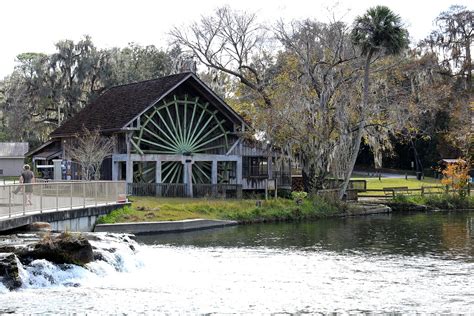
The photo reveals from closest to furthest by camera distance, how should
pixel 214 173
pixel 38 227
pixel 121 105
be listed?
pixel 38 227 → pixel 121 105 → pixel 214 173

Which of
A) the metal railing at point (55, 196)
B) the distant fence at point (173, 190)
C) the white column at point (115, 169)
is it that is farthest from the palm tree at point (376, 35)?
the metal railing at point (55, 196)

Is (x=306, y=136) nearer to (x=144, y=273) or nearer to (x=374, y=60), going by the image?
(x=374, y=60)

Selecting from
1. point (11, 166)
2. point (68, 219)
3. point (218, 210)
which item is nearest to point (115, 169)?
point (218, 210)

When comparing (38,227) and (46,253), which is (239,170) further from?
(46,253)

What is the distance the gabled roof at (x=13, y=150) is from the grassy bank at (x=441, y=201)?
124 feet

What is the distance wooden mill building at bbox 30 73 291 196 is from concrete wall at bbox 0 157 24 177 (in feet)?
67.8

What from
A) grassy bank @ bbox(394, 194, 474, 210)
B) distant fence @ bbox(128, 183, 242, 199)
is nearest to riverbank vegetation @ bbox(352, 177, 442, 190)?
grassy bank @ bbox(394, 194, 474, 210)

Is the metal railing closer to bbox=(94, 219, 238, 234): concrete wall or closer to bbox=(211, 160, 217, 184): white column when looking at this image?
bbox=(94, 219, 238, 234): concrete wall

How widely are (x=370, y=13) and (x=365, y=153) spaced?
39.8 meters

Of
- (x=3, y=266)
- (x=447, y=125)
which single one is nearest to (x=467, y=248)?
(x=3, y=266)

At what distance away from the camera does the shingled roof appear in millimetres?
40000

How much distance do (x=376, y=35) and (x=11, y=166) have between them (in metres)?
40.6

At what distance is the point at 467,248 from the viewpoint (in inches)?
986

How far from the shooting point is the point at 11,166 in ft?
218
